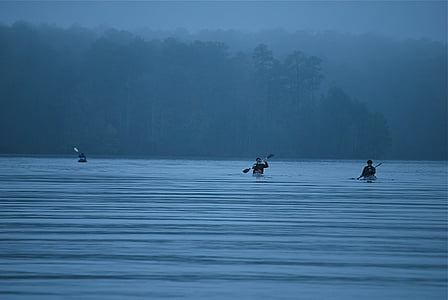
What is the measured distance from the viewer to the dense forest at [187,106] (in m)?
136

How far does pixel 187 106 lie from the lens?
14700 centimetres

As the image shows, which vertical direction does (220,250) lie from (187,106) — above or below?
below

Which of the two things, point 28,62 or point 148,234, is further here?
point 28,62

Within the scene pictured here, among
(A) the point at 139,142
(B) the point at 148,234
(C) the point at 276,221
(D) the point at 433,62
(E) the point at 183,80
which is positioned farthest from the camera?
(D) the point at 433,62

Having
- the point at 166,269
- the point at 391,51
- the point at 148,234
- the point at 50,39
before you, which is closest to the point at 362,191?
the point at 148,234

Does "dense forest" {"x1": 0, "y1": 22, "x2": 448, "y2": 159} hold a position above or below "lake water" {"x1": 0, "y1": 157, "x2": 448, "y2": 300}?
above

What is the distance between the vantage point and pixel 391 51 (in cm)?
19288

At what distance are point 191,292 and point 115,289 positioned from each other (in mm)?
929

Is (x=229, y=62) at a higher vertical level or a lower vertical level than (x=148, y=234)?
higher

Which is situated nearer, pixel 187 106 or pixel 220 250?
pixel 220 250

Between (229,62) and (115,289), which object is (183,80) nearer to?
(229,62)

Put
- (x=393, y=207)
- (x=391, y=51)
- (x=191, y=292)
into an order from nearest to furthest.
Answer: (x=191, y=292) < (x=393, y=207) < (x=391, y=51)

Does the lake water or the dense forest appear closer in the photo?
the lake water

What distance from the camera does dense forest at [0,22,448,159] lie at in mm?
136250
